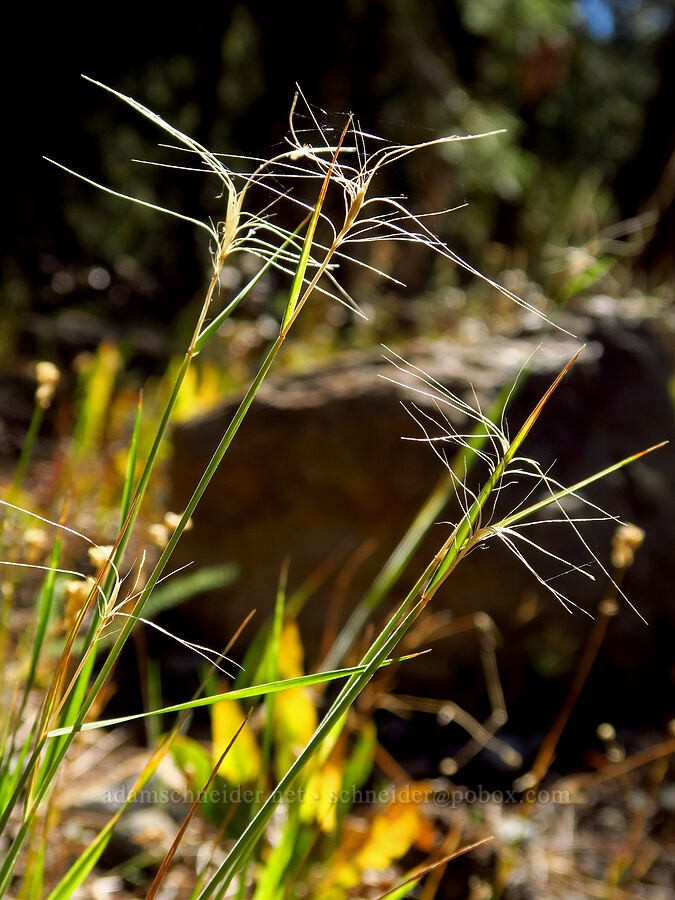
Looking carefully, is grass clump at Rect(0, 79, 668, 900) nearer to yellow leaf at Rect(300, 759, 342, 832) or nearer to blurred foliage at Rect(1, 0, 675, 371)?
yellow leaf at Rect(300, 759, 342, 832)

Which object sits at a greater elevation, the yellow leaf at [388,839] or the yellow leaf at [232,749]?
the yellow leaf at [232,749]

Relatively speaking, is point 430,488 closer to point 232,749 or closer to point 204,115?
point 232,749

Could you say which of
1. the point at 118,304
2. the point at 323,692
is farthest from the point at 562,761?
the point at 118,304

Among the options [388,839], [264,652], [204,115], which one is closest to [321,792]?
[388,839]

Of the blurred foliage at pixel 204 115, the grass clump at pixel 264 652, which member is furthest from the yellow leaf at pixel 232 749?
the blurred foliage at pixel 204 115

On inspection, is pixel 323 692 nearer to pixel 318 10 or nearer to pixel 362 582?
pixel 362 582

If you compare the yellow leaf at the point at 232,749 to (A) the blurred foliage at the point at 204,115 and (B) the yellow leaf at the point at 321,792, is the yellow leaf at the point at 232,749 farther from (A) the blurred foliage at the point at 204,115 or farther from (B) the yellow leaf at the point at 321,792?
(A) the blurred foliage at the point at 204,115

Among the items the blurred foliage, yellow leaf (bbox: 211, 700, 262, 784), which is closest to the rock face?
the blurred foliage
